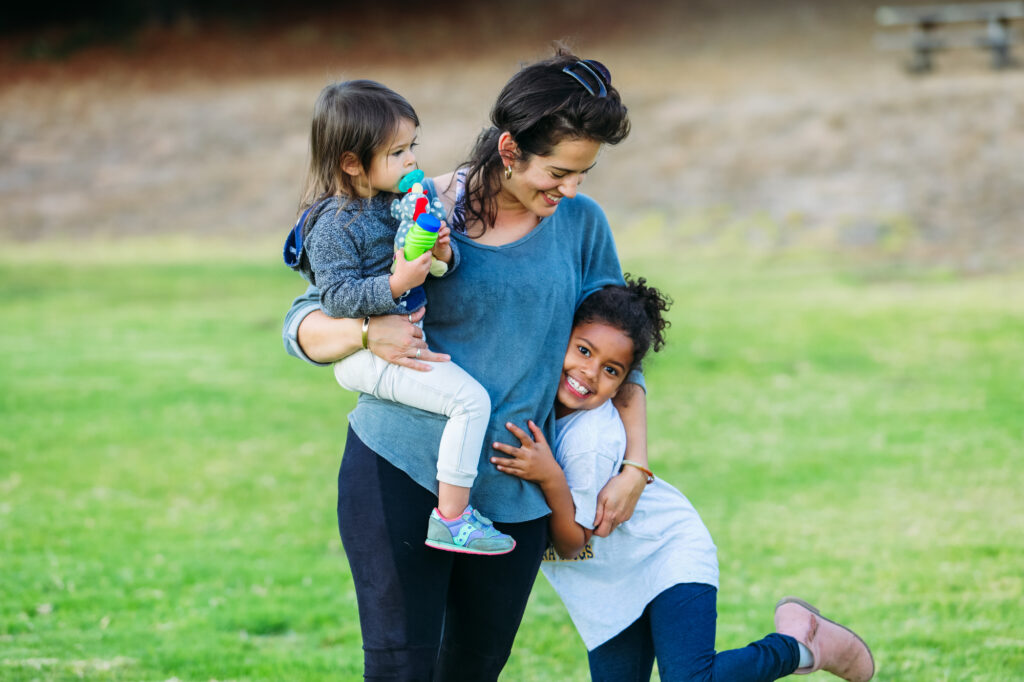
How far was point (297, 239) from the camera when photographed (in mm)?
2893

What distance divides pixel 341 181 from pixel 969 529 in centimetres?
484

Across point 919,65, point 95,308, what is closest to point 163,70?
point 95,308

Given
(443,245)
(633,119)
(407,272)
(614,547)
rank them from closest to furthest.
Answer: (407,272), (443,245), (614,547), (633,119)

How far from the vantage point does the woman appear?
2781 mm

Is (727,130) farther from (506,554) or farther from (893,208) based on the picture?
(506,554)

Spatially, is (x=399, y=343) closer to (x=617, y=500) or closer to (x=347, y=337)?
(x=347, y=337)

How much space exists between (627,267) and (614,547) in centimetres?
1160

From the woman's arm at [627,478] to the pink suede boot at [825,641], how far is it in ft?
1.90

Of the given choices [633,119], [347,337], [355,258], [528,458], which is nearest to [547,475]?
[528,458]

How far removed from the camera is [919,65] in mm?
18859

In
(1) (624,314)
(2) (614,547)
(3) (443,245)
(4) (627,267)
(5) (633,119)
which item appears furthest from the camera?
(5) (633,119)

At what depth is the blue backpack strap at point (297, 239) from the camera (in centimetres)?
287

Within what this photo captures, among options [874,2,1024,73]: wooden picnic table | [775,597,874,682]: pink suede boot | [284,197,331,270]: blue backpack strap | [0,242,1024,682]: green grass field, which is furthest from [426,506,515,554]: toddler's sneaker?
[874,2,1024,73]: wooden picnic table

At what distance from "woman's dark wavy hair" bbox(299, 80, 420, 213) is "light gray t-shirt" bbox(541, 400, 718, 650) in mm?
879
